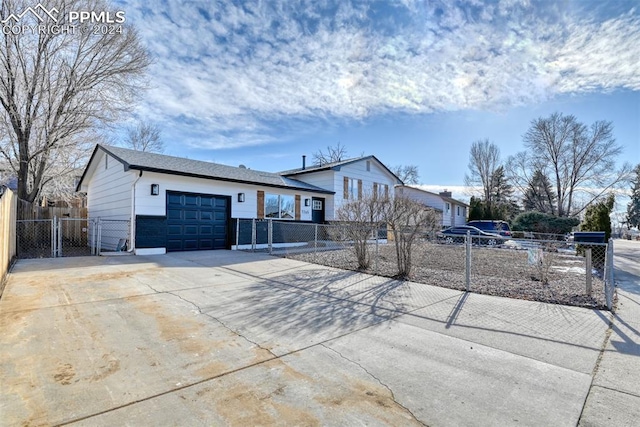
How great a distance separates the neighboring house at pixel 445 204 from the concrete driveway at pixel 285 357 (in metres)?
22.3

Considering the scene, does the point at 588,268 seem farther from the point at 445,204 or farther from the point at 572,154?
the point at 572,154

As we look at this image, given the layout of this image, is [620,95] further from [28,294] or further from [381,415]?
[28,294]

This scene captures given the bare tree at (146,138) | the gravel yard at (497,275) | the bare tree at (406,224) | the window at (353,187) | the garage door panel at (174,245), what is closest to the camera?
the gravel yard at (497,275)

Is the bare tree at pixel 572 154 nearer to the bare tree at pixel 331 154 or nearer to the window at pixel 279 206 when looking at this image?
Answer: the bare tree at pixel 331 154

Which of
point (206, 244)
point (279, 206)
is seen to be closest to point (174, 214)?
point (206, 244)

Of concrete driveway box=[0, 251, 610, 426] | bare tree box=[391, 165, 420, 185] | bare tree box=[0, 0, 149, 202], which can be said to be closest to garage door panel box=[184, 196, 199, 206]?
bare tree box=[0, 0, 149, 202]

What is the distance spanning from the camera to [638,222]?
4572cm

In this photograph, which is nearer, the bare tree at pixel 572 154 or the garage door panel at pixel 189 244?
the garage door panel at pixel 189 244

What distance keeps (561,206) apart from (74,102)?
41.9 m

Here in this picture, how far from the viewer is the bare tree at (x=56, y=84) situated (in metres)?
11.8

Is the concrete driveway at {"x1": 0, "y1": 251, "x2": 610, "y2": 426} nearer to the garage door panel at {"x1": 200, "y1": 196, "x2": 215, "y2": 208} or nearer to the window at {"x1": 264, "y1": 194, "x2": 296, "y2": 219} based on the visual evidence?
the garage door panel at {"x1": 200, "y1": 196, "x2": 215, "y2": 208}

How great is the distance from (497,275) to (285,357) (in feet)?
23.6

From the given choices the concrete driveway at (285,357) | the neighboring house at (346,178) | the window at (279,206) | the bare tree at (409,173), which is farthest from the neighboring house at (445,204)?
the concrete driveway at (285,357)

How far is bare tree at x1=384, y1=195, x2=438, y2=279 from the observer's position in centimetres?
764
